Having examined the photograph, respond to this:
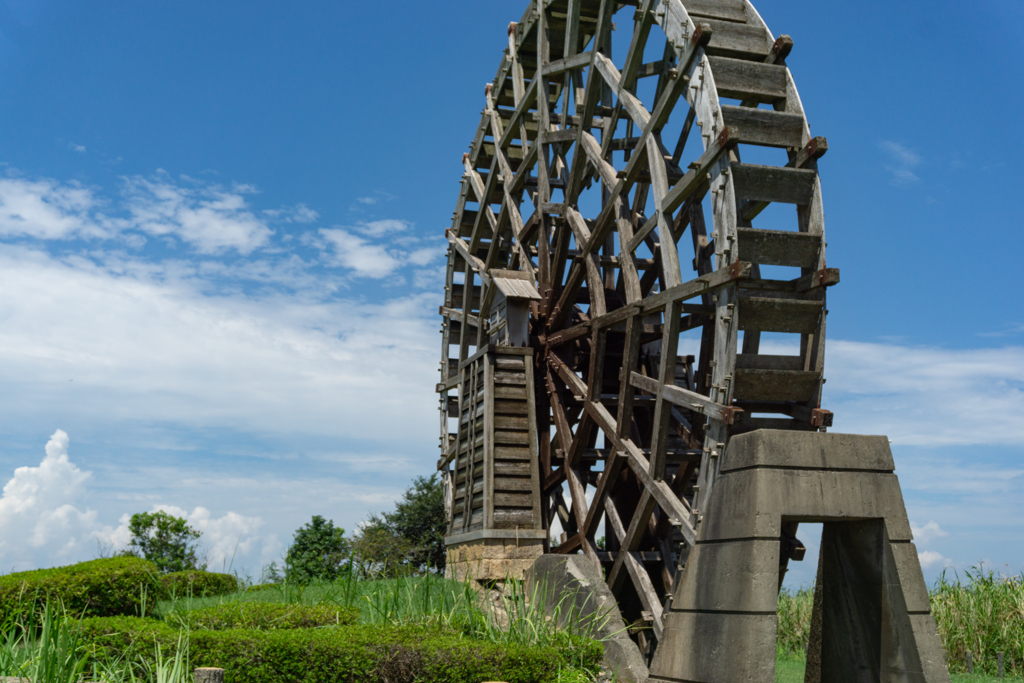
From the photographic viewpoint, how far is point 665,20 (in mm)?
9250

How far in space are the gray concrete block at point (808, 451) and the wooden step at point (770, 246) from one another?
1.81 metres

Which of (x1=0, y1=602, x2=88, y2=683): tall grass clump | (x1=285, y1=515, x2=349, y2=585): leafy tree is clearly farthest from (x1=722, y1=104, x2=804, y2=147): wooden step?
(x1=285, y1=515, x2=349, y2=585): leafy tree

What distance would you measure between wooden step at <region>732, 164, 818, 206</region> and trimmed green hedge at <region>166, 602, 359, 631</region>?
5406mm

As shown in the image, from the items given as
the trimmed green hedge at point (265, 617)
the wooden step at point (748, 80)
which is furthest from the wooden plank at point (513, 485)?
the wooden step at point (748, 80)

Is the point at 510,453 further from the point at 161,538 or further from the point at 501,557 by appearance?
the point at 161,538

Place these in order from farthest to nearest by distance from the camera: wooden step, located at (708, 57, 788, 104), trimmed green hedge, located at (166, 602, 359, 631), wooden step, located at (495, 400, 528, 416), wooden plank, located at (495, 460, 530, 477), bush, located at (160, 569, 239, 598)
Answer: bush, located at (160, 569, 239, 598)
wooden step, located at (495, 400, 528, 416)
wooden plank, located at (495, 460, 530, 477)
wooden step, located at (708, 57, 788, 104)
trimmed green hedge, located at (166, 602, 359, 631)

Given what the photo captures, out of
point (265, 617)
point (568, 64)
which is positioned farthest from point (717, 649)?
point (568, 64)

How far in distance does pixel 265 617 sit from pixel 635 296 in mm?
5196

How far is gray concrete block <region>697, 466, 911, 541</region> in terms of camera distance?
626cm

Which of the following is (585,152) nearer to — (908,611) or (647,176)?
(647,176)

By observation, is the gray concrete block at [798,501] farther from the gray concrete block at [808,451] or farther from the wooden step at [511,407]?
the wooden step at [511,407]

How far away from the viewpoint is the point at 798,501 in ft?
20.8

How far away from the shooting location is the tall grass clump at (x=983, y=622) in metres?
11.2

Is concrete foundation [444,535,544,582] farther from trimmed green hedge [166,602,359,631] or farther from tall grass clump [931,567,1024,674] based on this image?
tall grass clump [931,567,1024,674]
